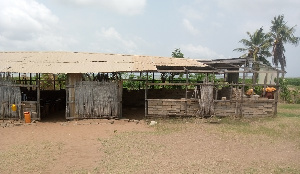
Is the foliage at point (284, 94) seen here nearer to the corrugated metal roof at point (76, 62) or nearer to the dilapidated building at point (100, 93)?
the dilapidated building at point (100, 93)

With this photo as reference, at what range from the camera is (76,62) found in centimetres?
1398

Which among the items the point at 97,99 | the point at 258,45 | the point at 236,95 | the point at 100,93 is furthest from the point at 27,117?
the point at 258,45

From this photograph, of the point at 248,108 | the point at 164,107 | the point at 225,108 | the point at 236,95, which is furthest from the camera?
the point at 236,95

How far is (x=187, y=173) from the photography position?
6.80m

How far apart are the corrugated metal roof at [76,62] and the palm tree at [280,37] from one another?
25.9 m

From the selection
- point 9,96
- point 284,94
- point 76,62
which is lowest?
point 284,94

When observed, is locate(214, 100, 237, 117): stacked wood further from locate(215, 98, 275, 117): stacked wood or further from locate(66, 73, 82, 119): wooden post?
locate(66, 73, 82, 119): wooden post

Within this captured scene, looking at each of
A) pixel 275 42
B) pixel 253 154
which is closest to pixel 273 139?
pixel 253 154

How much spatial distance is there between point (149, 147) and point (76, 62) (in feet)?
22.9

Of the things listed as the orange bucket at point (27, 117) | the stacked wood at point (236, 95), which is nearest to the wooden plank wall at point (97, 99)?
the orange bucket at point (27, 117)

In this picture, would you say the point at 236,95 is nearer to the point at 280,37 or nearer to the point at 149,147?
the point at 149,147

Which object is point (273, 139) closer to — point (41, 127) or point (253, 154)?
point (253, 154)

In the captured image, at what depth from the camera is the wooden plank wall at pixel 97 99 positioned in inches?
514

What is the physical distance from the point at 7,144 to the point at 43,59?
6.21 m
